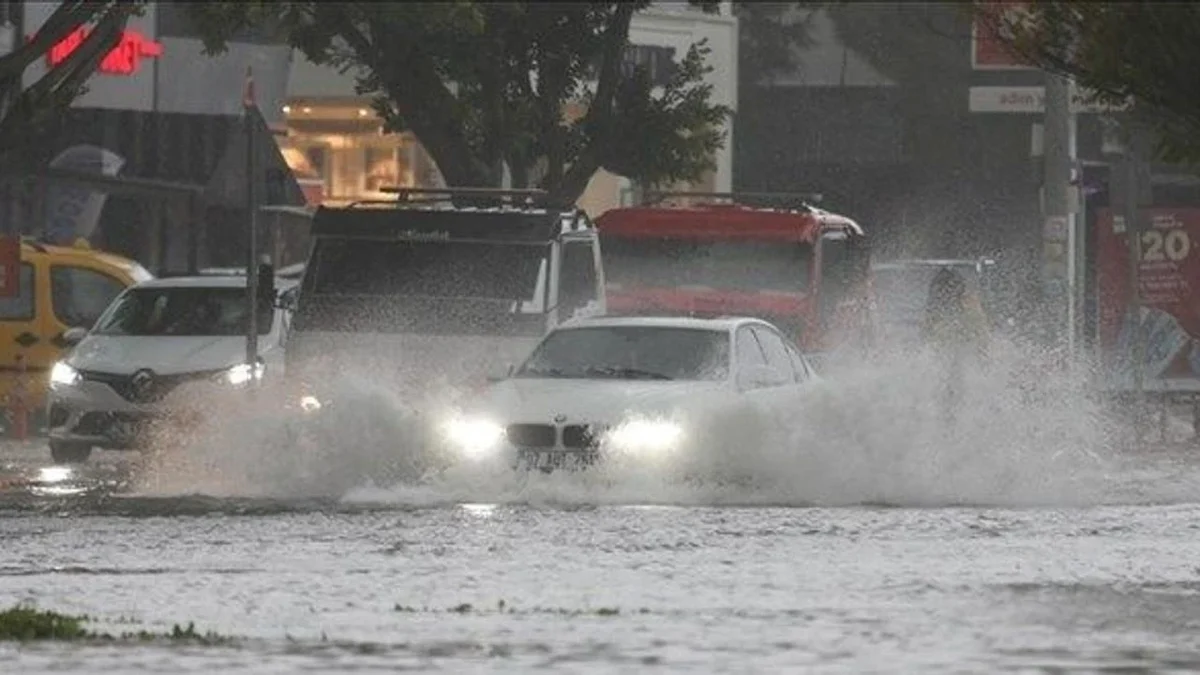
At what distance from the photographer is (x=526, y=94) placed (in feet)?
133

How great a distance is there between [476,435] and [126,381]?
6.96 meters

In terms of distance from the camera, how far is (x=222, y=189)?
5109cm

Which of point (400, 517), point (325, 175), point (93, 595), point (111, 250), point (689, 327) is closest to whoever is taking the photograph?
point (93, 595)

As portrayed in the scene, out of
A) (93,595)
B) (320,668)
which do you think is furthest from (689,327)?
(320,668)

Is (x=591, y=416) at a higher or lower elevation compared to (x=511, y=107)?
lower

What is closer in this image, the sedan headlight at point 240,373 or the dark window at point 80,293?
the sedan headlight at point 240,373

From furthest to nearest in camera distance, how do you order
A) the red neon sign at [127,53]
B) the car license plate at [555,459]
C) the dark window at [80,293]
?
the red neon sign at [127,53] → the dark window at [80,293] → the car license plate at [555,459]

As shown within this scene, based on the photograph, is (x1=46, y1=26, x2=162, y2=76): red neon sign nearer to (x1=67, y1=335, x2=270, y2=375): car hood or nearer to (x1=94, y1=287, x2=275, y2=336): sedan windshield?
(x1=94, y1=287, x2=275, y2=336): sedan windshield

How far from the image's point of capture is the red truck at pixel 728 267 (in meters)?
34.0

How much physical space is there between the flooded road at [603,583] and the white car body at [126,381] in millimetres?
4114

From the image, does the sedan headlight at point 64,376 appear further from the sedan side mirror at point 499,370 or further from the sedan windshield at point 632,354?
the sedan windshield at point 632,354

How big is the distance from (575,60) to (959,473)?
1583 centimetres

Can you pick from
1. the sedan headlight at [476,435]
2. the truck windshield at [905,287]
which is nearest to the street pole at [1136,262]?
the truck windshield at [905,287]

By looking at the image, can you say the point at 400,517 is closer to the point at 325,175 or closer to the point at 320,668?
the point at 320,668
